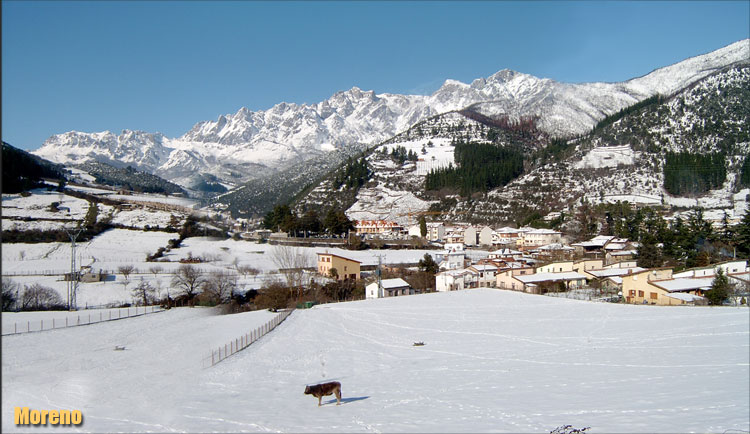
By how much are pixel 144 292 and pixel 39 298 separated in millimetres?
4447

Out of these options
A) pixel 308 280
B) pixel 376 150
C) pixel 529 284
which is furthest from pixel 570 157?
pixel 308 280

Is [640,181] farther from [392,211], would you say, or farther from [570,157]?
[392,211]

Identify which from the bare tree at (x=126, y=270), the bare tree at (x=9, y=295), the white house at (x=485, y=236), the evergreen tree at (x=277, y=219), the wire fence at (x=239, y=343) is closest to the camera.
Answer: the wire fence at (x=239, y=343)

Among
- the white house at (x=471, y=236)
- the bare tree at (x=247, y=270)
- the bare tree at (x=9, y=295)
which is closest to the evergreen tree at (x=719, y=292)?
the bare tree at (x=247, y=270)

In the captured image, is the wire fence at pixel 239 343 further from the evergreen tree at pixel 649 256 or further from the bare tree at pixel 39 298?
the evergreen tree at pixel 649 256

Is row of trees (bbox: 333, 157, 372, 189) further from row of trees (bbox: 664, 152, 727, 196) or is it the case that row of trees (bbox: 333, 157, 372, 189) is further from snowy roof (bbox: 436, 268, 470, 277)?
snowy roof (bbox: 436, 268, 470, 277)

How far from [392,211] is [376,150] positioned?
33.1 m

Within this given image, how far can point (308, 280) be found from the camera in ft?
101

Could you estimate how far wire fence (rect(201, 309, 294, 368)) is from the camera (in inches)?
420

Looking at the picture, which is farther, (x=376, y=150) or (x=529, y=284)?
(x=376, y=150)

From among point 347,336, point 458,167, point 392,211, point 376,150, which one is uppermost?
point 376,150

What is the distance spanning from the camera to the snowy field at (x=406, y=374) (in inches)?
258

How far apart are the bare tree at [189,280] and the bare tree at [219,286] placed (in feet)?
1.56

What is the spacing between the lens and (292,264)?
1441 inches
